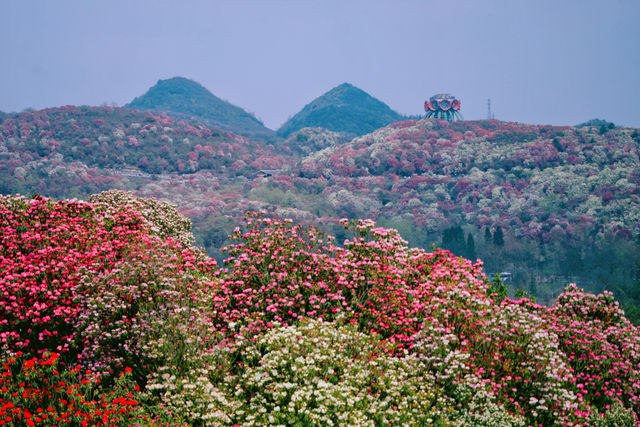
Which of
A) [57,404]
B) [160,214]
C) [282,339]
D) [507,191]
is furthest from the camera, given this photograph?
[507,191]

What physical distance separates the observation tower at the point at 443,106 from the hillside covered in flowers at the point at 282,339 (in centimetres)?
16293

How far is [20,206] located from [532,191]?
96984 millimetres

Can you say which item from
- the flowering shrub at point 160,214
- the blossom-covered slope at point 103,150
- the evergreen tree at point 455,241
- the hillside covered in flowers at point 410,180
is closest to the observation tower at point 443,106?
the hillside covered in flowers at point 410,180

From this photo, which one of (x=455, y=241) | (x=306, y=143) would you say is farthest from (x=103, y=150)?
(x=455, y=241)

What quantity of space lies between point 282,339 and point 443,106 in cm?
16941

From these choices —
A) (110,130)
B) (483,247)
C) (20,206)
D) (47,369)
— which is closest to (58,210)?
(20,206)

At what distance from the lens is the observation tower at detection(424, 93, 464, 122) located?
557 feet

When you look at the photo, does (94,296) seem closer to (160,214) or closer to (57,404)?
(57,404)

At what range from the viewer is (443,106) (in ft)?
557

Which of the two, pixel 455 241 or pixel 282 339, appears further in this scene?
pixel 455 241

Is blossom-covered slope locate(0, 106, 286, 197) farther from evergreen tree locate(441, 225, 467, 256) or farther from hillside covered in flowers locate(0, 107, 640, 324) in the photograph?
evergreen tree locate(441, 225, 467, 256)

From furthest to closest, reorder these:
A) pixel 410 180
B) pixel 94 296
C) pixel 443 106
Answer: pixel 443 106, pixel 410 180, pixel 94 296

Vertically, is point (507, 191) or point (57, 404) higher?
point (507, 191)

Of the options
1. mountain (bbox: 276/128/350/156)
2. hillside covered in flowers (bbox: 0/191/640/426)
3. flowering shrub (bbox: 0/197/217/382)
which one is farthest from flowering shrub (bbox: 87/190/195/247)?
mountain (bbox: 276/128/350/156)
